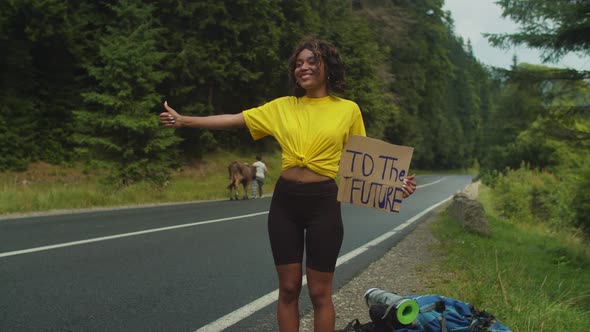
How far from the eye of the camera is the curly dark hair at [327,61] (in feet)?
10.2

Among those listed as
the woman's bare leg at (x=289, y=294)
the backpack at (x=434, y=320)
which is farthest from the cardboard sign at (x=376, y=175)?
the backpack at (x=434, y=320)

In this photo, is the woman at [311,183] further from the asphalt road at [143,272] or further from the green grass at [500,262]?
the green grass at [500,262]

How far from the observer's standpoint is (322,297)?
3.03 meters

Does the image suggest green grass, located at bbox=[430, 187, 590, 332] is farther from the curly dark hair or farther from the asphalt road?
the curly dark hair

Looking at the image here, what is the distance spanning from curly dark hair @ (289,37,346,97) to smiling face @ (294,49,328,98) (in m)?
0.03

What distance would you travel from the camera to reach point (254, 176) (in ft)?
65.4

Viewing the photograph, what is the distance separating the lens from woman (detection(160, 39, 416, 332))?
2982 millimetres

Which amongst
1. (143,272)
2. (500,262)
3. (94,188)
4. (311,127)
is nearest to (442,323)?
(311,127)

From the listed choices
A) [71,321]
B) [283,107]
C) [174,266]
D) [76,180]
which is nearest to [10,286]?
[71,321]

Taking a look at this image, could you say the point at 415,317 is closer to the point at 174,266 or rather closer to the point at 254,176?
the point at 174,266

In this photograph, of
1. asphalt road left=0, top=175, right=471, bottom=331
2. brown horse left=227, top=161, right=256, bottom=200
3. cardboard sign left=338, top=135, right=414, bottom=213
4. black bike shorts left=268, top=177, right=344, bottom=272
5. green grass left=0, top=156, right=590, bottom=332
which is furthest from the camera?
brown horse left=227, top=161, right=256, bottom=200

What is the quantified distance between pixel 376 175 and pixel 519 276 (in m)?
3.86

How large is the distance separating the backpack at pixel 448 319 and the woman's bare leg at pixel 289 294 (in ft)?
2.12

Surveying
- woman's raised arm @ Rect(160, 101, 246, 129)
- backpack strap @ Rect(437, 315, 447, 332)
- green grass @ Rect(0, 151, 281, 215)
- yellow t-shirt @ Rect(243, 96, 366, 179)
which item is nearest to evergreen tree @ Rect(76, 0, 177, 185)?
green grass @ Rect(0, 151, 281, 215)
